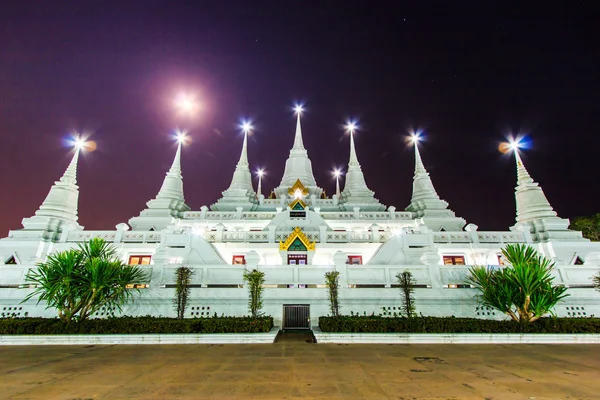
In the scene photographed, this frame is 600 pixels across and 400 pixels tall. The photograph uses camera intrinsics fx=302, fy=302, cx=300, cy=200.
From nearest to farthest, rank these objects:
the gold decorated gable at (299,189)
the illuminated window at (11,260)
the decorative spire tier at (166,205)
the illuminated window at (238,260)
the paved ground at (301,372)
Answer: the paved ground at (301,372)
the illuminated window at (11,260)
the illuminated window at (238,260)
the decorative spire tier at (166,205)
the gold decorated gable at (299,189)

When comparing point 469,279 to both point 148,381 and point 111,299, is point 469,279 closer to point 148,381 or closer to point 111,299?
point 148,381

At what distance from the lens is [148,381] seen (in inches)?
263

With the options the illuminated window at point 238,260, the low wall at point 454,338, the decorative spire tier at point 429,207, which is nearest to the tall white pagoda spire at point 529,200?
the decorative spire tier at point 429,207

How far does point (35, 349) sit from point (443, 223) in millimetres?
30505

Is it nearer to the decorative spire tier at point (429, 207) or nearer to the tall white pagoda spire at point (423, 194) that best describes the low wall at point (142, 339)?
the decorative spire tier at point (429, 207)

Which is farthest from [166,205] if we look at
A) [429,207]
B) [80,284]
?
[429,207]

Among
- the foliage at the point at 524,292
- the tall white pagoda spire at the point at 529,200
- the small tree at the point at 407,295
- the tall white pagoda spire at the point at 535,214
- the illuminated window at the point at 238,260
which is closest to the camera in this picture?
the foliage at the point at 524,292

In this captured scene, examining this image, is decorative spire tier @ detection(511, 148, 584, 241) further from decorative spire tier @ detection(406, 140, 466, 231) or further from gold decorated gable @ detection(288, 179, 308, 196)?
gold decorated gable @ detection(288, 179, 308, 196)

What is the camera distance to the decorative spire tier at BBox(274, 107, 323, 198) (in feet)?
130

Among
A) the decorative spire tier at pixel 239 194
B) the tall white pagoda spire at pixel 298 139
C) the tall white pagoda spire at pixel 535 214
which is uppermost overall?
the tall white pagoda spire at pixel 298 139

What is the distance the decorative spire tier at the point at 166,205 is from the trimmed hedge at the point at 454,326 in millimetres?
21991

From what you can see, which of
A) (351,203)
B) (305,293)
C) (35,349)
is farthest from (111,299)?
(351,203)

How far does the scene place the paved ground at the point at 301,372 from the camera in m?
5.92

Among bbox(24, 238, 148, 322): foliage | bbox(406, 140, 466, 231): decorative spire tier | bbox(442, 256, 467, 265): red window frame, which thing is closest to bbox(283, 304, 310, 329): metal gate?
bbox(24, 238, 148, 322): foliage
